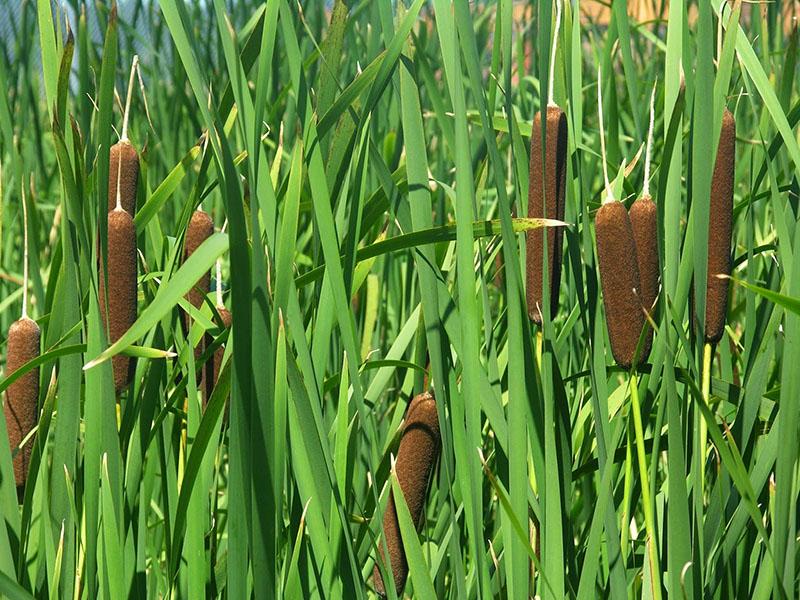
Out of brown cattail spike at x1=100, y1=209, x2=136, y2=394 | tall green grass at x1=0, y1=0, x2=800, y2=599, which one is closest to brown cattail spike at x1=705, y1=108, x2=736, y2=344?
tall green grass at x1=0, y1=0, x2=800, y2=599

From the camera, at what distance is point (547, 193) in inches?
28.6

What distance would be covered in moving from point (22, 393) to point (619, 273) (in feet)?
1.60

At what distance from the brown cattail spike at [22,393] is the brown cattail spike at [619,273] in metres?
0.45

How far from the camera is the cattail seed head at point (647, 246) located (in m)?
0.75

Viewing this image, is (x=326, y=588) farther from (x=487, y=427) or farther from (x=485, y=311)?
(x=487, y=427)

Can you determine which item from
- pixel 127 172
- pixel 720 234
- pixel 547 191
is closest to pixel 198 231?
pixel 127 172

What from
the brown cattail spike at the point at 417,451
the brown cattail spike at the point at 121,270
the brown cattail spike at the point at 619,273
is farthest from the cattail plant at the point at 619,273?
the brown cattail spike at the point at 121,270

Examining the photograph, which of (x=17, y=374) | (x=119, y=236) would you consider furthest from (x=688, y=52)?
(x=17, y=374)

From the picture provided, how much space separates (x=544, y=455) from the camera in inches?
28.4

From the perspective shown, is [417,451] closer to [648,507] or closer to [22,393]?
[648,507]

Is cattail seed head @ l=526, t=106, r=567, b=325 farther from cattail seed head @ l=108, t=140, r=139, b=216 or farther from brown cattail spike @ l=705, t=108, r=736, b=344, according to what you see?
cattail seed head @ l=108, t=140, r=139, b=216

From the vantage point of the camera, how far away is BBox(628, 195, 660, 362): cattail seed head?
2.45 ft

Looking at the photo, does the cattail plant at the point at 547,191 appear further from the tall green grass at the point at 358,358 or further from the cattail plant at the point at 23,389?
the cattail plant at the point at 23,389

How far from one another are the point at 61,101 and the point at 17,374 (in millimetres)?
200
